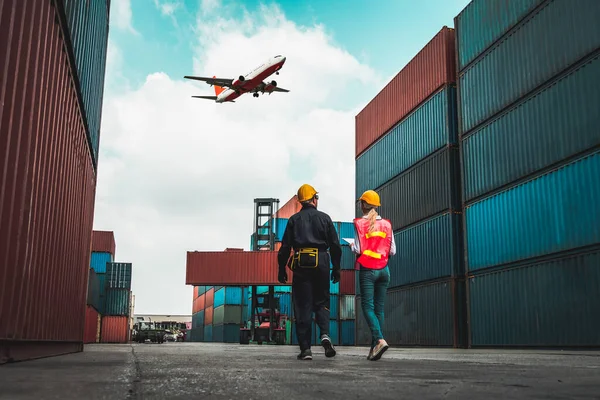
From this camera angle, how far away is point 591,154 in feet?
46.6

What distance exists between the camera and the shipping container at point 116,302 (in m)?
45.6

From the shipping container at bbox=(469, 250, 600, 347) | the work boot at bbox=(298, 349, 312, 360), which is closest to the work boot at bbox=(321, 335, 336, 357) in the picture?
the work boot at bbox=(298, 349, 312, 360)

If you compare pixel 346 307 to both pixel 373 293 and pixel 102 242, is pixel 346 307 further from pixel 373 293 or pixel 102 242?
pixel 373 293

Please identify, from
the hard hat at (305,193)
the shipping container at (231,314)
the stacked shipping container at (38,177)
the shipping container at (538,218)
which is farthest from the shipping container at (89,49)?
the shipping container at (231,314)

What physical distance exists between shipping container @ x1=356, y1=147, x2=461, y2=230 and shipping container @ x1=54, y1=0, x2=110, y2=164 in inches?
482

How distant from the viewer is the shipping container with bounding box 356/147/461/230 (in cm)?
2033

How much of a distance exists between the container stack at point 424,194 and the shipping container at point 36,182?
14.0 meters

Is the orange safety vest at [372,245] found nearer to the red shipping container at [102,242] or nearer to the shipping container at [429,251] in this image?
the shipping container at [429,251]

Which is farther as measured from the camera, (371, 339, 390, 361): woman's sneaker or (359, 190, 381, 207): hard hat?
(359, 190, 381, 207): hard hat

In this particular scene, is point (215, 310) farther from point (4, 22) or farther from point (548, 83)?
point (4, 22)

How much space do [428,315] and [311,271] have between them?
51.4ft

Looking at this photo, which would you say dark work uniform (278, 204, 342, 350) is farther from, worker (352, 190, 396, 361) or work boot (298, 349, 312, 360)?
worker (352, 190, 396, 361)

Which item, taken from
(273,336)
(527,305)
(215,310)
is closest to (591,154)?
(527,305)

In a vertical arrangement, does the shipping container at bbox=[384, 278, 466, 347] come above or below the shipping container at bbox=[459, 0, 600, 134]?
below
